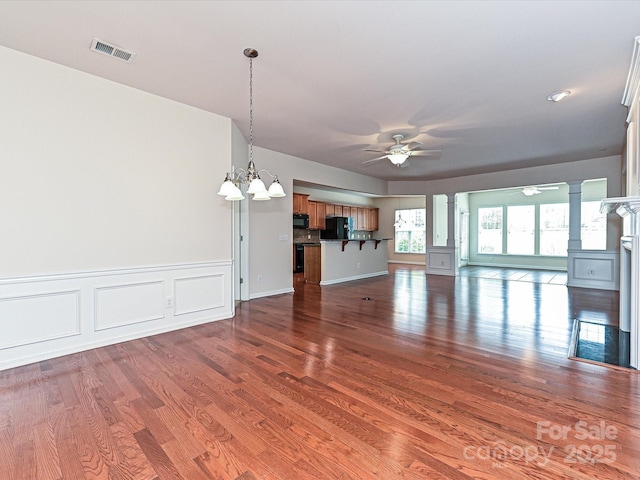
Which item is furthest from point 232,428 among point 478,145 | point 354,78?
point 478,145

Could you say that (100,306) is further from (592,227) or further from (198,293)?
(592,227)

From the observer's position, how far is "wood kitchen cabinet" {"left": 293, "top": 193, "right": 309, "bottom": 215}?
8248mm

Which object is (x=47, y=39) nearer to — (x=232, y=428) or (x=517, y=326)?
(x=232, y=428)

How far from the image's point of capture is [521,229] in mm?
10453

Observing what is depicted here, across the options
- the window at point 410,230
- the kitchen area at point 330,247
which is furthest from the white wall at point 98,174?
the window at point 410,230

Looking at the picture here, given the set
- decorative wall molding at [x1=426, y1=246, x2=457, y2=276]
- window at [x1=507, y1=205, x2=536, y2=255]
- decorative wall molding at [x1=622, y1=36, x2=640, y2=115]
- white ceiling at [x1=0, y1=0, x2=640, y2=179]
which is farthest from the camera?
window at [x1=507, y1=205, x2=536, y2=255]

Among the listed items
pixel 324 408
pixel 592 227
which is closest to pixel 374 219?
pixel 592 227

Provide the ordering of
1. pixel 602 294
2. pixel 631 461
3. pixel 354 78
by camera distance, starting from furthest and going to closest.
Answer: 1. pixel 602 294
2. pixel 354 78
3. pixel 631 461

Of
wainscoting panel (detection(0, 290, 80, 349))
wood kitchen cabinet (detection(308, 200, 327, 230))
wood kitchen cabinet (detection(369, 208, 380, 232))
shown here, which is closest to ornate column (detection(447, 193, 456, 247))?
wood kitchen cabinet (detection(369, 208, 380, 232))

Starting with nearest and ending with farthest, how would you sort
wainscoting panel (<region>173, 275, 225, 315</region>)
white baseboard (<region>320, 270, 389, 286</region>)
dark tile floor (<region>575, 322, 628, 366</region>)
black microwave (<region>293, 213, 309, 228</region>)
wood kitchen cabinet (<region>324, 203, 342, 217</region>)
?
dark tile floor (<region>575, 322, 628, 366</region>)
wainscoting panel (<region>173, 275, 225, 315</region>)
white baseboard (<region>320, 270, 389, 286</region>)
black microwave (<region>293, 213, 309, 228</region>)
wood kitchen cabinet (<region>324, 203, 342, 217</region>)

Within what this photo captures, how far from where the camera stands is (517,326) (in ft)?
12.5

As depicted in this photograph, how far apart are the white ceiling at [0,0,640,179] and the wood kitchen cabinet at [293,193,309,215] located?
3.69 metres

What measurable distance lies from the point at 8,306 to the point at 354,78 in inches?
151

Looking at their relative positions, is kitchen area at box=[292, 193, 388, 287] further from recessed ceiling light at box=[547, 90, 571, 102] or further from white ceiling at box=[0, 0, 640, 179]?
recessed ceiling light at box=[547, 90, 571, 102]
